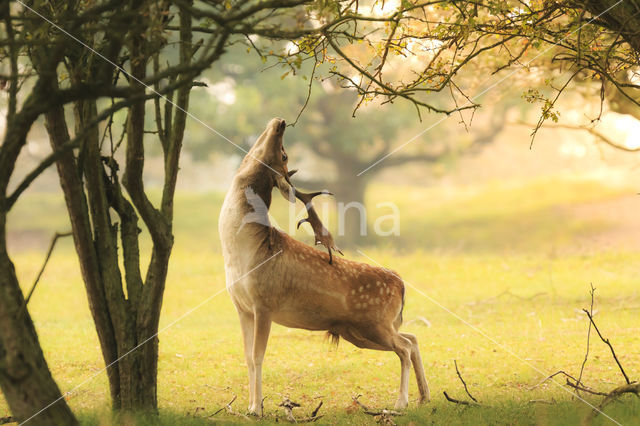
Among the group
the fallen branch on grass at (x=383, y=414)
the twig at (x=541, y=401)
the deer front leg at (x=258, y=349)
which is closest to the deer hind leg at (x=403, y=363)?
the fallen branch on grass at (x=383, y=414)

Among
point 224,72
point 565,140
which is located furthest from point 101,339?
point 565,140

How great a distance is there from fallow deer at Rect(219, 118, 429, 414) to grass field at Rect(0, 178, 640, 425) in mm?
610

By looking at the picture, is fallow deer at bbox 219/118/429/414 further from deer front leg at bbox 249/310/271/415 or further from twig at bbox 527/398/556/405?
twig at bbox 527/398/556/405

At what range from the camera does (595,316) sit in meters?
12.6

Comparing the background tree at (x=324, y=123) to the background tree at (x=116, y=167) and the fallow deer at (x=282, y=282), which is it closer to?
the fallow deer at (x=282, y=282)

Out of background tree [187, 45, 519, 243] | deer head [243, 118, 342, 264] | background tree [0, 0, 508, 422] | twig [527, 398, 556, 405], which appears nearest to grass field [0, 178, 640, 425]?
twig [527, 398, 556, 405]

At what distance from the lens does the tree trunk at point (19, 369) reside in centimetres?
467

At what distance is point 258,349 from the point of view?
6820 millimetres

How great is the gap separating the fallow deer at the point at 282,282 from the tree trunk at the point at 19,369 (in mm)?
2297

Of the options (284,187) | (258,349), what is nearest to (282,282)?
(258,349)

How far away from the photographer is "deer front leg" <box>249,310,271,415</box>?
676cm

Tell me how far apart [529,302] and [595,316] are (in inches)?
78.0

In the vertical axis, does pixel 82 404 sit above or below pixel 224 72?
below

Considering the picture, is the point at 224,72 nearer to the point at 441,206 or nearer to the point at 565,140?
the point at 441,206
